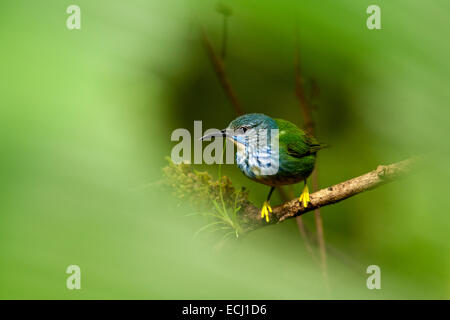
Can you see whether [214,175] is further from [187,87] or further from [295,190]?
[295,190]

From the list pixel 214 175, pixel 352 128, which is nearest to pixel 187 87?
pixel 214 175

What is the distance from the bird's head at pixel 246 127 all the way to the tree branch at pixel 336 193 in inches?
23.4

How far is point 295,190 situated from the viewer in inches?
92.8

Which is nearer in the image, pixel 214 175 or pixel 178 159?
pixel 178 159

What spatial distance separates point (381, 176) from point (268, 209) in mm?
505

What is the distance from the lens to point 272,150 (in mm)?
1900

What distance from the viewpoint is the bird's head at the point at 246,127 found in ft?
6.42

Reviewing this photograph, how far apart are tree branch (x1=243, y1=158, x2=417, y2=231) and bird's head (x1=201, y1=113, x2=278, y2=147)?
0.59 metres

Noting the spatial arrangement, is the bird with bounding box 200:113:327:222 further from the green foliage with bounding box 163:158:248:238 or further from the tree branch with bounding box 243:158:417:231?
the green foliage with bounding box 163:158:248:238

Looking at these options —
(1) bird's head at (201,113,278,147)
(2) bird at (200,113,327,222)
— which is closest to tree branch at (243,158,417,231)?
(2) bird at (200,113,327,222)

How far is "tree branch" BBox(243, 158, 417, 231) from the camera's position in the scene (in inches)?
43.1

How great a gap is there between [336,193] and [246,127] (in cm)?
81

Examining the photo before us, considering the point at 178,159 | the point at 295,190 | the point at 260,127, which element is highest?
the point at 260,127

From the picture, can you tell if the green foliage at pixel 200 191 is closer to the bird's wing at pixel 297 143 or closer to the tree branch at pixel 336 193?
the tree branch at pixel 336 193
